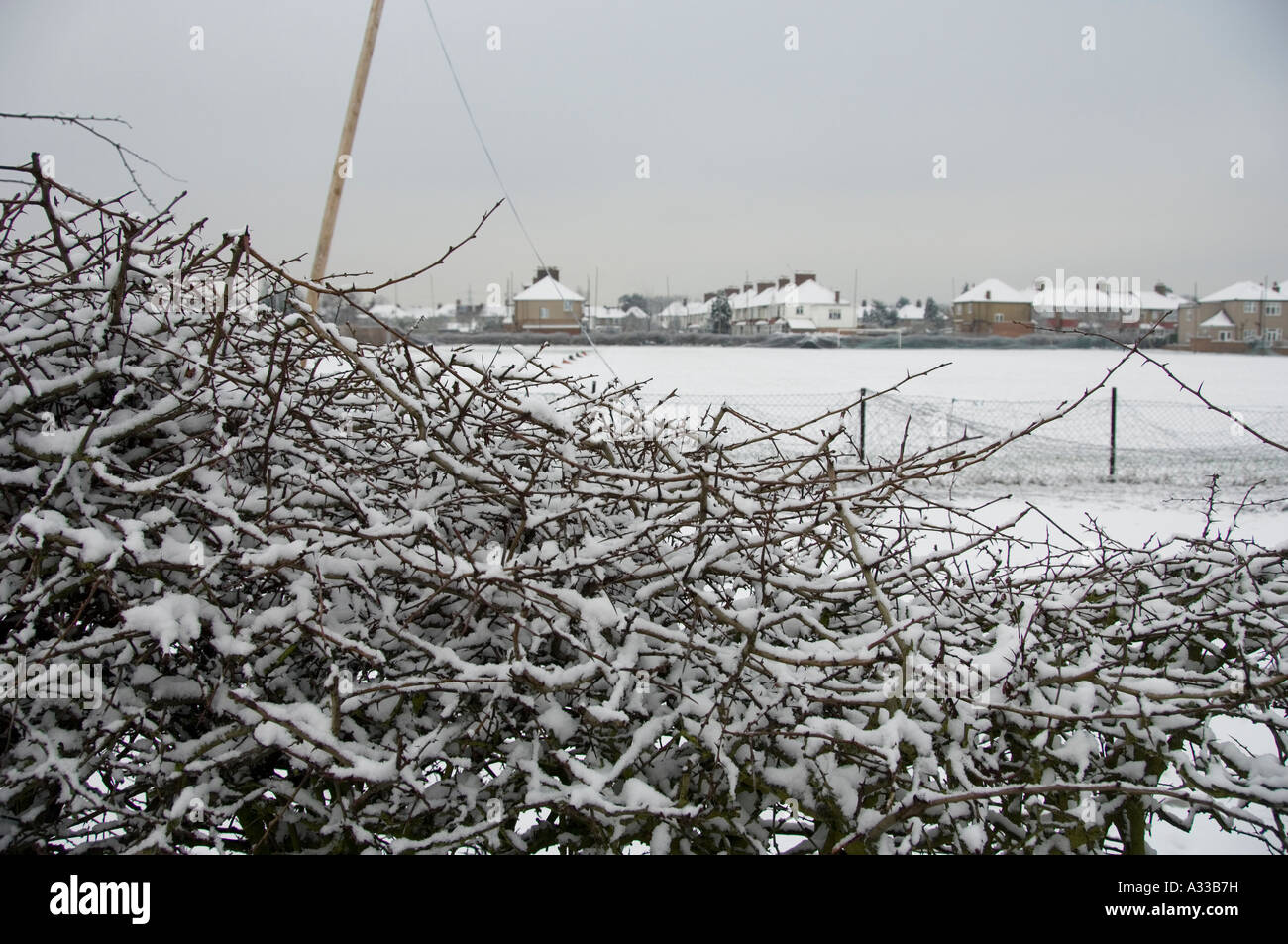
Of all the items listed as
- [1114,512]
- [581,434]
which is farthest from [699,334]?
[581,434]

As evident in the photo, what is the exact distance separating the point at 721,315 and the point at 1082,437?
47.7 m

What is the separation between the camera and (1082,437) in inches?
666

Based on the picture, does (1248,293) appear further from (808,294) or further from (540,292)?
(540,292)

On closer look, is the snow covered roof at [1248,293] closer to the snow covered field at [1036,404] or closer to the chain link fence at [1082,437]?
the snow covered field at [1036,404]

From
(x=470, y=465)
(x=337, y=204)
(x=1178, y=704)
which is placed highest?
(x=337, y=204)

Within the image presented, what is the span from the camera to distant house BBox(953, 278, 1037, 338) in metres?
64.3

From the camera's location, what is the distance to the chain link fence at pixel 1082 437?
12343 millimetres

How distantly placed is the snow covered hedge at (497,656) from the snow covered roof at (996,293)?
77818 mm

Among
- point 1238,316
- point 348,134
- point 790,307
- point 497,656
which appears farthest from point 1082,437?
point 1238,316

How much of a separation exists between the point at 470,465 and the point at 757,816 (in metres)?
0.90

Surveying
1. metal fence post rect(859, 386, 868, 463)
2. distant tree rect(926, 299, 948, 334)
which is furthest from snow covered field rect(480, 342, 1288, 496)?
distant tree rect(926, 299, 948, 334)

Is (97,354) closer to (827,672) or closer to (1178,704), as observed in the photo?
(827,672)
